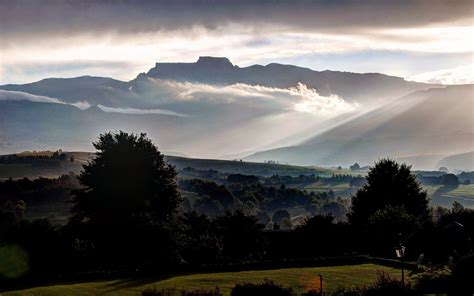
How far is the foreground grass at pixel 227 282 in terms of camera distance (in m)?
35.8

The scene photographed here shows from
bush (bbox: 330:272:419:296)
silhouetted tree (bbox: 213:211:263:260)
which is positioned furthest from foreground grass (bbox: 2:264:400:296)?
silhouetted tree (bbox: 213:211:263:260)

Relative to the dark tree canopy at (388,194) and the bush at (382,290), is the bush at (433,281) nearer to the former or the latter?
the bush at (382,290)

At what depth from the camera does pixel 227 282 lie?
39250mm

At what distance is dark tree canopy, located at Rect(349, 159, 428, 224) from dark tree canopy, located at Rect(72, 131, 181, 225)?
24094mm

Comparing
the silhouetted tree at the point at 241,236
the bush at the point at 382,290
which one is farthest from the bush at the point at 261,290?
the silhouetted tree at the point at 241,236

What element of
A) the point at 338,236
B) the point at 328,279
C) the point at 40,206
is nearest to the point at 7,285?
the point at 328,279

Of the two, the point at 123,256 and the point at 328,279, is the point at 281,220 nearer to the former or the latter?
the point at 123,256

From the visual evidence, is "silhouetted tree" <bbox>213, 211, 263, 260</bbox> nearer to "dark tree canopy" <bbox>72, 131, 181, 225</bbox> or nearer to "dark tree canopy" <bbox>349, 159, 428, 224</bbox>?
"dark tree canopy" <bbox>72, 131, 181, 225</bbox>

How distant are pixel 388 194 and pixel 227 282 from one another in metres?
44.6

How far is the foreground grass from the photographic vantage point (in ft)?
117

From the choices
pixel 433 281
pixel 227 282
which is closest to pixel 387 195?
pixel 227 282

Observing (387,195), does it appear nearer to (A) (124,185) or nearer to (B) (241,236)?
(B) (241,236)

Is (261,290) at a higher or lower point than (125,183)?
lower

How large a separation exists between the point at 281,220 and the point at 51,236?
148741 millimetres
